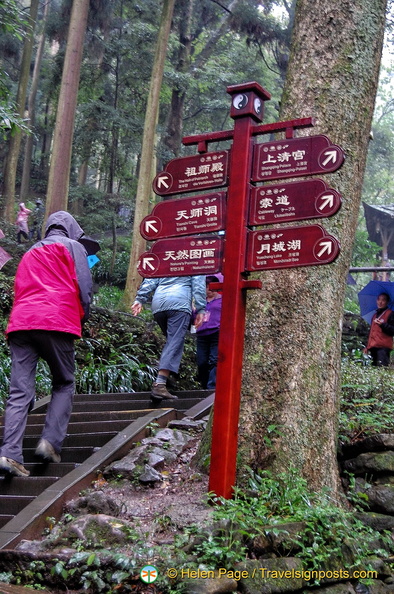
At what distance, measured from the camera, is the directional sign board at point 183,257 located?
4.68 meters

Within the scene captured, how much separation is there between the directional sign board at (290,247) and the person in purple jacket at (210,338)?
11.4 ft

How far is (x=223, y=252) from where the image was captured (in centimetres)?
466

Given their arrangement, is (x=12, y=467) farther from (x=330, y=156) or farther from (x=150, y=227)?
(x=330, y=156)

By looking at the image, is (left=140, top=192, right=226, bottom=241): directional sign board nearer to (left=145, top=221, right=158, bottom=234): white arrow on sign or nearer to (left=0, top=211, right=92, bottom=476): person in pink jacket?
(left=145, top=221, right=158, bottom=234): white arrow on sign

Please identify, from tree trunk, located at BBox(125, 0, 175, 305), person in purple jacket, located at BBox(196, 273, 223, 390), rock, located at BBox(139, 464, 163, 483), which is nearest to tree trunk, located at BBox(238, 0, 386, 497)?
rock, located at BBox(139, 464, 163, 483)

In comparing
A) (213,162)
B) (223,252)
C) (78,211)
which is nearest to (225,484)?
(223,252)

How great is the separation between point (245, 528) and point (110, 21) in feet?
66.8

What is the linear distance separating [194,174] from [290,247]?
99 centimetres

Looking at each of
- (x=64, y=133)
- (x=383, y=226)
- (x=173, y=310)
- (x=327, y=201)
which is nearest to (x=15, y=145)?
(x=64, y=133)

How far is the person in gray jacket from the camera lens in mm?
7133

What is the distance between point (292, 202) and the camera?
14.5 feet

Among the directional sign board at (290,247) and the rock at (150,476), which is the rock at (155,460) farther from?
the directional sign board at (290,247)

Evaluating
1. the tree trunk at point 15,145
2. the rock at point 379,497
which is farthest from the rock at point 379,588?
the tree trunk at point 15,145

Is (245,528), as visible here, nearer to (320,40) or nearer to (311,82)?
(311,82)
